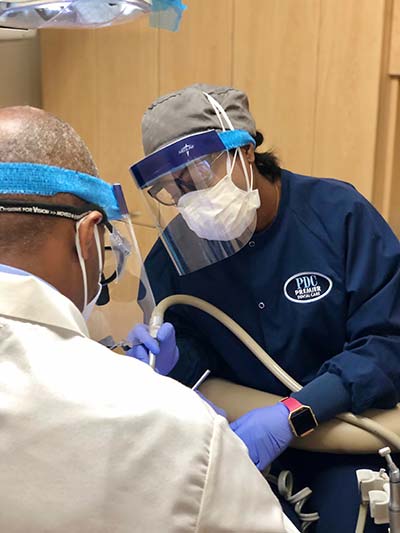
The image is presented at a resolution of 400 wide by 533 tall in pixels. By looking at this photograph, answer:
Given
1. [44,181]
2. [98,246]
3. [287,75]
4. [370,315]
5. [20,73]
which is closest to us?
[44,181]

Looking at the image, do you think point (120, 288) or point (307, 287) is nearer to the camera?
point (120, 288)

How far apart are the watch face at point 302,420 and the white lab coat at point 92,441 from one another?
0.68m

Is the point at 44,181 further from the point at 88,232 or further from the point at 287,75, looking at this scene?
the point at 287,75

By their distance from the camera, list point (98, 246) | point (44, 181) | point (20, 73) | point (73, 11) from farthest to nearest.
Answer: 1. point (20, 73)
2. point (73, 11)
3. point (98, 246)
4. point (44, 181)

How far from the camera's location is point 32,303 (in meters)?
0.96

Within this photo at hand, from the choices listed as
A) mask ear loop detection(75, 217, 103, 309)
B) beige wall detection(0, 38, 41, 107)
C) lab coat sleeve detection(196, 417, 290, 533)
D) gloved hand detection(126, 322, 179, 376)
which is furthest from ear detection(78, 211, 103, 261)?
beige wall detection(0, 38, 41, 107)

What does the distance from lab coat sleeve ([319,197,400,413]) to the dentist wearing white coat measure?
0.68 metres

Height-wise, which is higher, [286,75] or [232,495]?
[286,75]

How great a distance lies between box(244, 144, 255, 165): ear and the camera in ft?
5.90

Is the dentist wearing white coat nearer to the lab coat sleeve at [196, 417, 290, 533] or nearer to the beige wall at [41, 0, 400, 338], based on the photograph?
the lab coat sleeve at [196, 417, 290, 533]

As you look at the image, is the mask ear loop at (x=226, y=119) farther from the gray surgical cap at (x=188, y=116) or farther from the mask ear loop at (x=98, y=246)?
the mask ear loop at (x=98, y=246)

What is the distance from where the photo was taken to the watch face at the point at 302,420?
166 centimetres

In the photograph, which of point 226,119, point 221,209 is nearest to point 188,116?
point 226,119

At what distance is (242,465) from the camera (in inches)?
40.0
